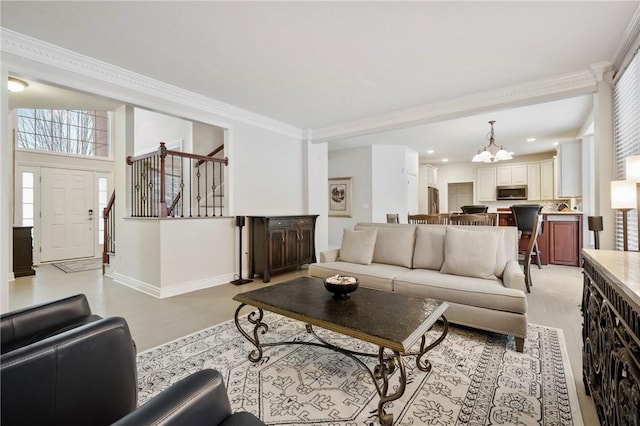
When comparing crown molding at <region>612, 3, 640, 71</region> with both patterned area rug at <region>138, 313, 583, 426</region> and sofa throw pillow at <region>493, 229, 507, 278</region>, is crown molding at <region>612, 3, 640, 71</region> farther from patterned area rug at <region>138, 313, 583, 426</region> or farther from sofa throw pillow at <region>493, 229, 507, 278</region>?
patterned area rug at <region>138, 313, 583, 426</region>

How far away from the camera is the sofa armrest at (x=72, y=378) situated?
0.92m

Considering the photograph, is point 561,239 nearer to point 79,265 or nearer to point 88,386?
point 88,386

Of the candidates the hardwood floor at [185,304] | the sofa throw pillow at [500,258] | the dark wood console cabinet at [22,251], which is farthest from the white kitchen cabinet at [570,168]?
the dark wood console cabinet at [22,251]

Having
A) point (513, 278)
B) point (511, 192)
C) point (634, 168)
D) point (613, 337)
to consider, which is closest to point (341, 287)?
point (613, 337)

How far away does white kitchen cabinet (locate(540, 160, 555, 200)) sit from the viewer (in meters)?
7.63

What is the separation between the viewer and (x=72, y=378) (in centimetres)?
105

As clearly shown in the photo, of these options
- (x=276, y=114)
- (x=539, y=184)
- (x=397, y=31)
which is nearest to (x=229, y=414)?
(x=397, y=31)

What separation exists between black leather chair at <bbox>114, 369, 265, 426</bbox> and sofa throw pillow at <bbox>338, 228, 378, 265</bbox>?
8.66 feet

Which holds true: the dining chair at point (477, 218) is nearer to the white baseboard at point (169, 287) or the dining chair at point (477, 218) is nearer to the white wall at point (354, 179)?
the white wall at point (354, 179)

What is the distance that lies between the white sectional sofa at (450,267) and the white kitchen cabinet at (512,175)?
6.23 meters

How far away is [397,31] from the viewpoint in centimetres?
254

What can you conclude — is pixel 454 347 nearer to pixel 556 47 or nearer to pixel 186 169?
pixel 556 47

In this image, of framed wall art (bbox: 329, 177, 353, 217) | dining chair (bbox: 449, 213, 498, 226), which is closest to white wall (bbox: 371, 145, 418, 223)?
framed wall art (bbox: 329, 177, 353, 217)

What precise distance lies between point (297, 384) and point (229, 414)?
100 cm
